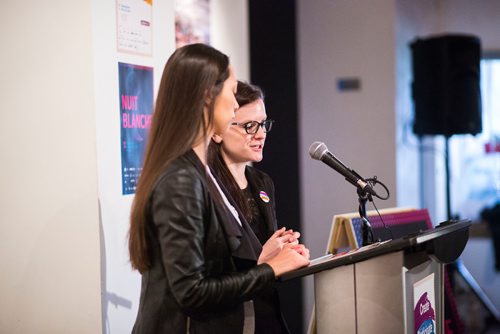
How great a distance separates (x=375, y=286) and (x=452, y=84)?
161 inches

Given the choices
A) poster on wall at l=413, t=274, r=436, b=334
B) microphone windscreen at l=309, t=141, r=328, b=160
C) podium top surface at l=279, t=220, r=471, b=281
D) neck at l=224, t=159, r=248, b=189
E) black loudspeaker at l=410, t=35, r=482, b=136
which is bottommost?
poster on wall at l=413, t=274, r=436, b=334

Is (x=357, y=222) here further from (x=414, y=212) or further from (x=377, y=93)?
(x=377, y=93)

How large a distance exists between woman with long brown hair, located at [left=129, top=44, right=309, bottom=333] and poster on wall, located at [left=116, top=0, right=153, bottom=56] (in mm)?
1152

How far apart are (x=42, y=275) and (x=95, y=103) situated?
30.1 inches

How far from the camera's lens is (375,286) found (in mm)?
1726

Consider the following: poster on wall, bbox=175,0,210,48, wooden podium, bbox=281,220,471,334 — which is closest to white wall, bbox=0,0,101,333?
wooden podium, bbox=281,220,471,334

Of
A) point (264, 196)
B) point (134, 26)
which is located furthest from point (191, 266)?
point (134, 26)

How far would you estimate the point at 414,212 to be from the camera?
3.29 metres

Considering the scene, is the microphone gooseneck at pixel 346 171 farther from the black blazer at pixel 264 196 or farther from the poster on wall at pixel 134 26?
the poster on wall at pixel 134 26

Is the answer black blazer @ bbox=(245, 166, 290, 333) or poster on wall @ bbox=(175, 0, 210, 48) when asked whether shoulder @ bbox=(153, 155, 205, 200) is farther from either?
poster on wall @ bbox=(175, 0, 210, 48)

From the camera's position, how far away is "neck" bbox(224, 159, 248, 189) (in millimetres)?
2455

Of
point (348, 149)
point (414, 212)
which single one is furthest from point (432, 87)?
point (414, 212)

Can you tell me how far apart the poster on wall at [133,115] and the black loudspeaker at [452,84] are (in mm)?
3303

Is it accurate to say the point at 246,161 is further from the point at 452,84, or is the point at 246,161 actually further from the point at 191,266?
the point at 452,84
